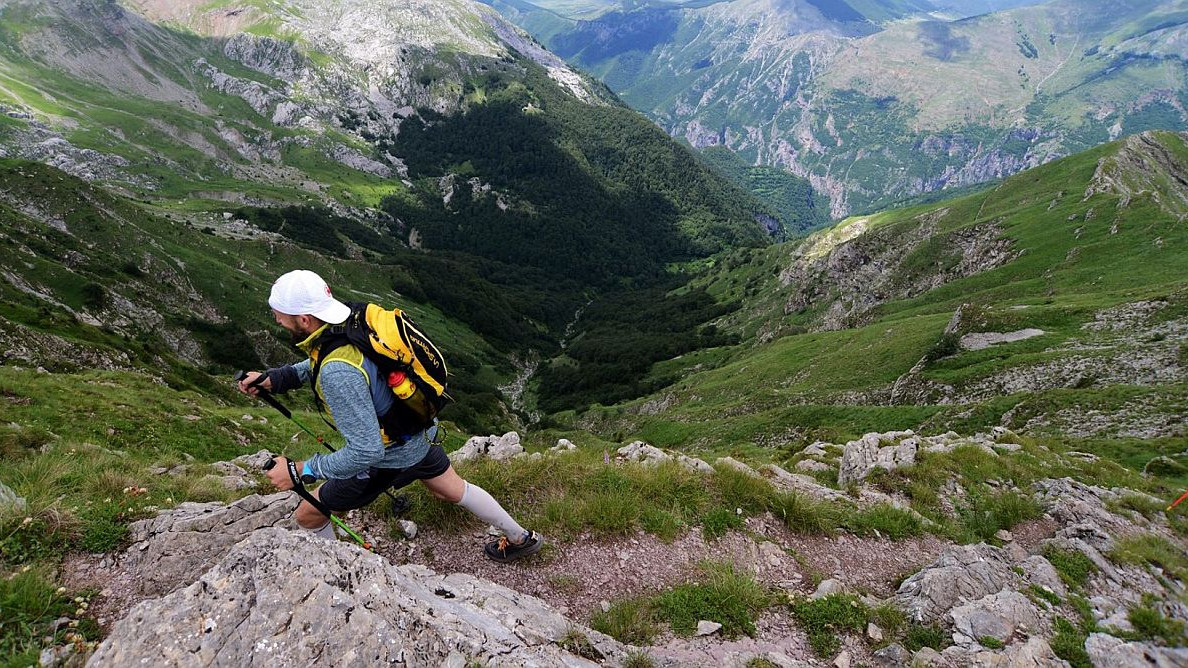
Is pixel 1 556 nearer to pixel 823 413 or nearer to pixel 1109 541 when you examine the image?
pixel 1109 541

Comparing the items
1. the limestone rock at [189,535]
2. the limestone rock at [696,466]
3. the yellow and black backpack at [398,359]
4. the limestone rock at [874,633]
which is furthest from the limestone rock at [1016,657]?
the limestone rock at [189,535]

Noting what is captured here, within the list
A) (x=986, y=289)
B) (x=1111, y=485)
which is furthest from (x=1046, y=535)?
(x=986, y=289)

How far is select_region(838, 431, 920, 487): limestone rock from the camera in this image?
646 inches

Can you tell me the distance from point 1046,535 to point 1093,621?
570 centimetres

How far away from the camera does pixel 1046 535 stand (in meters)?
12.2

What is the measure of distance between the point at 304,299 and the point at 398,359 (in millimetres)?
1370

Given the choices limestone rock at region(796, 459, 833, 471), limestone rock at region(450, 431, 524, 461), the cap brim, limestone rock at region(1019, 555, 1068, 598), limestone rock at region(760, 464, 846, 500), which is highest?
the cap brim

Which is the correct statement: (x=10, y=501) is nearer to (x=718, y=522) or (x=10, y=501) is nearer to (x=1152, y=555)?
(x=718, y=522)

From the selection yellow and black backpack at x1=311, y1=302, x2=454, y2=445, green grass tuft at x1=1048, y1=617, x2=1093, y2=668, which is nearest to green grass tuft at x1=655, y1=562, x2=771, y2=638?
green grass tuft at x1=1048, y1=617, x2=1093, y2=668

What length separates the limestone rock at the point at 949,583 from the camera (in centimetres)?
827

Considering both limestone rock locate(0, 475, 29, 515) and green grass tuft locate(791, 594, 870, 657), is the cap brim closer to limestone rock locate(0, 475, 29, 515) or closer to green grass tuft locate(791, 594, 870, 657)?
limestone rock locate(0, 475, 29, 515)

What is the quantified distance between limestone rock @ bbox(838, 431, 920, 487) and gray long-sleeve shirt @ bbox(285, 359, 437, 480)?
50.1ft

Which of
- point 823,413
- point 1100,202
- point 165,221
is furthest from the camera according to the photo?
point 165,221

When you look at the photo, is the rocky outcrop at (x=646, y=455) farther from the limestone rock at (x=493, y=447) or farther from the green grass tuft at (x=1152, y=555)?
the green grass tuft at (x=1152, y=555)
